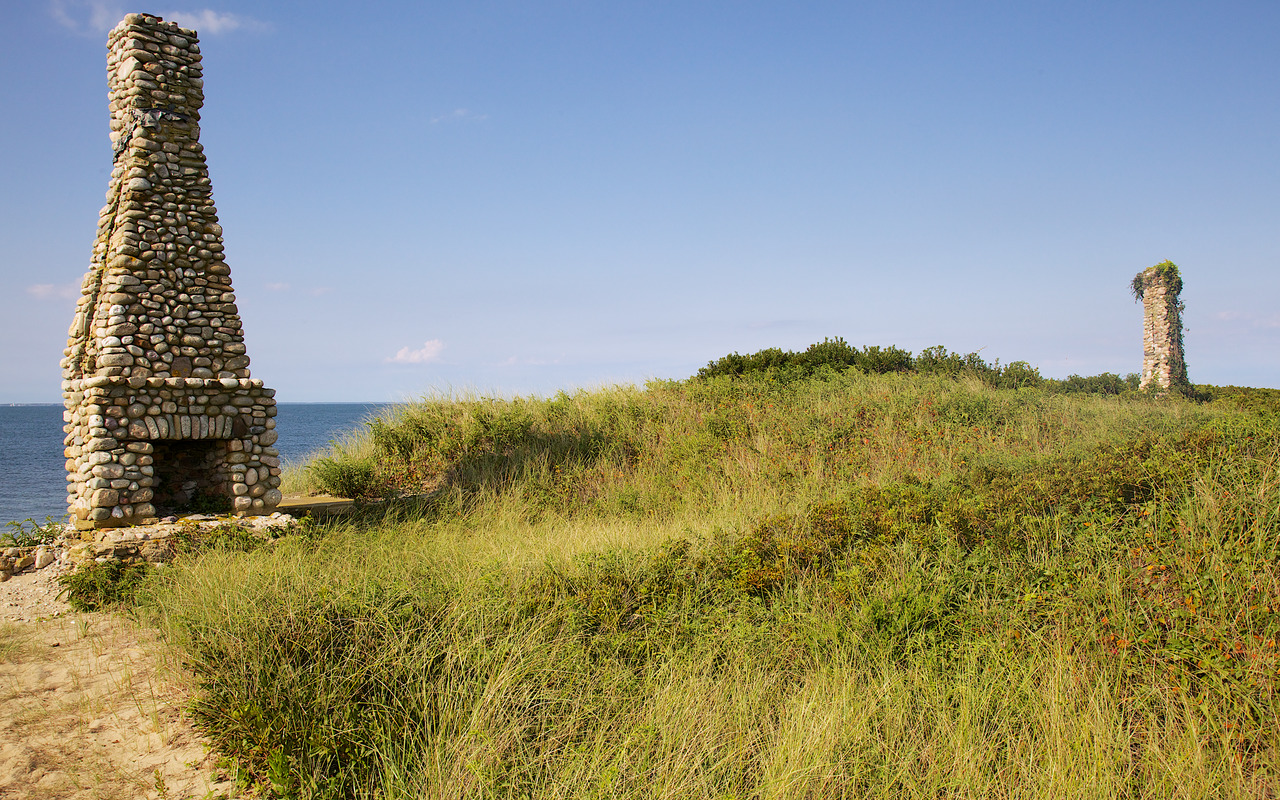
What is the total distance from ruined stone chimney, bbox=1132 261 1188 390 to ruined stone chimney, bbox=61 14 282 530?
2136cm

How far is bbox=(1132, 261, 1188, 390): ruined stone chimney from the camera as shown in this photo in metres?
19.3

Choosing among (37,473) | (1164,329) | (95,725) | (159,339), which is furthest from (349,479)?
(37,473)

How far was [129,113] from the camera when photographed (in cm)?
857

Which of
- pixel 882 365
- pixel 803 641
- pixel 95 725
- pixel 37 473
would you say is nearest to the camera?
pixel 95 725

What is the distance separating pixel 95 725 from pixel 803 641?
15.9 ft

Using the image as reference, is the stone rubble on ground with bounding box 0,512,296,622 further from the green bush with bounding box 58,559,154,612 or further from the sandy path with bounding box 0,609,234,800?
the sandy path with bounding box 0,609,234,800

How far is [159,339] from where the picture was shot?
8.44 metres

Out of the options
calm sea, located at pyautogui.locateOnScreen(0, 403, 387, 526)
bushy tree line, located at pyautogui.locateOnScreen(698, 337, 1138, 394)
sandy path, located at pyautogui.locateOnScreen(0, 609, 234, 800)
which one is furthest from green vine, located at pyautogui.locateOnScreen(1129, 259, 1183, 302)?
sandy path, located at pyautogui.locateOnScreen(0, 609, 234, 800)

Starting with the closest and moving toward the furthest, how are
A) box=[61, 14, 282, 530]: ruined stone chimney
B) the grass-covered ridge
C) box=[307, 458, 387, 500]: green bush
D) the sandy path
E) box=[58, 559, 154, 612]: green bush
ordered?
the grass-covered ridge → the sandy path → box=[58, 559, 154, 612]: green bush → box=[61, 14, 282, 530]: ruined stone chimney → box=[307, 458, 387, 500]: green bush

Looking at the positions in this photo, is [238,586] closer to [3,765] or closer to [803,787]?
[3,765]

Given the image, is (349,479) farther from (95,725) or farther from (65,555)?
(95,725)

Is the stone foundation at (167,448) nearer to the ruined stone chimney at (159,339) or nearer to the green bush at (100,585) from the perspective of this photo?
the ruined stone chimney at (159,339)

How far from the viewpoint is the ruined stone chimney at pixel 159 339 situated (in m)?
8.05

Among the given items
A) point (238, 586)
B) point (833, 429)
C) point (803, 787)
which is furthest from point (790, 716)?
point (833, 429)
